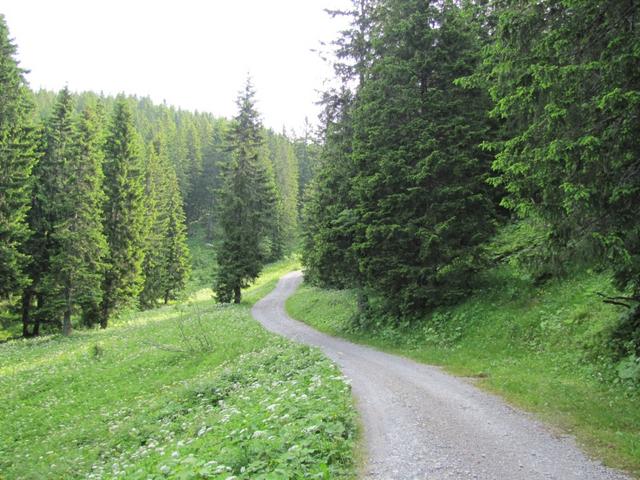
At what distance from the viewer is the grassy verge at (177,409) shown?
21.9 feet

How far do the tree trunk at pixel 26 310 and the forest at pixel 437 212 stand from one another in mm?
248

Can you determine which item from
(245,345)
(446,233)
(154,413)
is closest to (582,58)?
(446,233)

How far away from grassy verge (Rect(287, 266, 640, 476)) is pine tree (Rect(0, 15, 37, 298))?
2253 centimetres

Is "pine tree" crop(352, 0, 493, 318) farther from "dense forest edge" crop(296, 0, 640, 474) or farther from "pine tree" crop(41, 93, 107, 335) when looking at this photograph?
"pine tree" crop(41, 93, 107, 335)

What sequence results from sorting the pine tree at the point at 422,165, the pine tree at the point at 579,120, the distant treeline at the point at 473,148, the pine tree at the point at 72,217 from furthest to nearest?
the pine tree at the point at 72,217 < the pine tree at the point at 422,165 < the distant treeline at the point at 473,148 < the pine tree at the point at 579,120

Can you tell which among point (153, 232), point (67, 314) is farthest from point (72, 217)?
point (153, 232)

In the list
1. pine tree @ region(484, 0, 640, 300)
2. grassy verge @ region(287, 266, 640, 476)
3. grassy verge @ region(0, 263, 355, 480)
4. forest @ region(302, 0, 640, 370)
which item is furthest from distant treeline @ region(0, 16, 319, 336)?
pine tree @ region(484, 0, 640, 300)

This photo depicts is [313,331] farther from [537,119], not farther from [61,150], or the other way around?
[61,150]

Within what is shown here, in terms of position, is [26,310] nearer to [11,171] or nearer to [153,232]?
[11,171]

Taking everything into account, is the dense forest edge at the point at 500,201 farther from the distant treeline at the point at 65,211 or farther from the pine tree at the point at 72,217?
the pine tree at the point at 72,217

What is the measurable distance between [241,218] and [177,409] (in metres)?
26.4

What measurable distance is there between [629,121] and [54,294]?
3648 cm

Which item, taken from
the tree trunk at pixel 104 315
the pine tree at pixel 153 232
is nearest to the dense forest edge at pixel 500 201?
the tree trunk at pixel 104 315

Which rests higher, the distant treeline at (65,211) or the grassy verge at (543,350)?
the distant treeline at (65,211)
